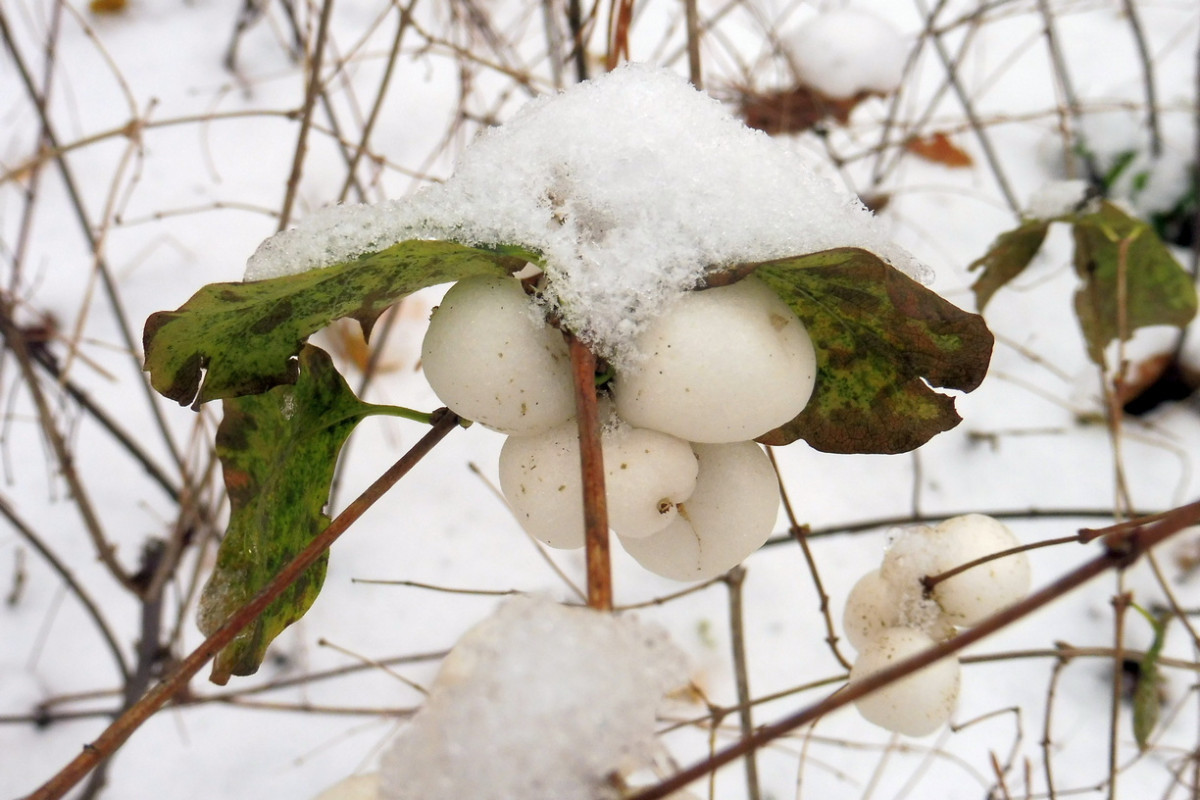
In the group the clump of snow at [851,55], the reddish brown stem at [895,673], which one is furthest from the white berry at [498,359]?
the clump of snow at [851,55]

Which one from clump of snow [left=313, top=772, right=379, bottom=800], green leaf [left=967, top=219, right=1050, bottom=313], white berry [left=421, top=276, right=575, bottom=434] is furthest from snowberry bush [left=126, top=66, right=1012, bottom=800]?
green leaf [left=967, top=219, right=1050, bottom=313]

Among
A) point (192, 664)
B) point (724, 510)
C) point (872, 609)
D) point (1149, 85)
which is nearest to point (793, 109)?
point (1149, 85)

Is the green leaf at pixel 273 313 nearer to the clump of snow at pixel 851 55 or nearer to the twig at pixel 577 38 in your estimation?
the twig at pixel 577 38

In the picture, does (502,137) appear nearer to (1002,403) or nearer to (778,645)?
(778,645)

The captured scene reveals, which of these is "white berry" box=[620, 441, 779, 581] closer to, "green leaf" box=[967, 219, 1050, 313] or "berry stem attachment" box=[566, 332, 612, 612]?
"berry stem attachment" box=[566, 332, 612, 612]

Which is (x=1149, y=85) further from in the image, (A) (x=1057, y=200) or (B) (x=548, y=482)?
(B) (x=548, y=482)

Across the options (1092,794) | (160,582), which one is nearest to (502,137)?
(160,582)
